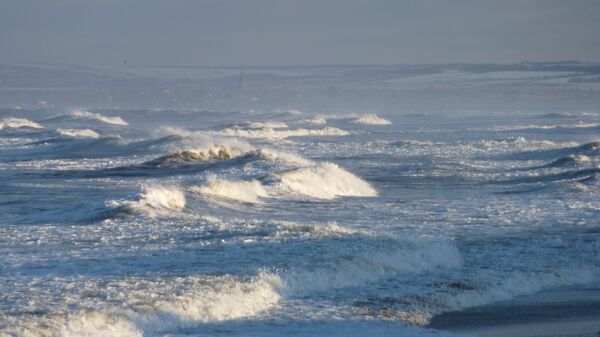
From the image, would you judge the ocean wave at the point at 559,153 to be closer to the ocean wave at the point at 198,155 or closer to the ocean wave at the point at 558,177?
the ocean wave at the point at 558,177

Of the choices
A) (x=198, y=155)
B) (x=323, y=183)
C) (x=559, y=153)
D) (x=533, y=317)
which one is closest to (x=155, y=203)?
(x=323, y=183)

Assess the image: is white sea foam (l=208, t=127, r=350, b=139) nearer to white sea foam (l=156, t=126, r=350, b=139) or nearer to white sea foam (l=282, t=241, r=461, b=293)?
white sea foam (l=156, t=126, r=350, b=139)

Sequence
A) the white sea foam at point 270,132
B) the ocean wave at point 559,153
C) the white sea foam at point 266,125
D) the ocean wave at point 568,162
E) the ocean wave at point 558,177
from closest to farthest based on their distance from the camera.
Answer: the ocean wave at point 558,177 → the ocean wave at point 568,162 → the ocean wave at point 559,153 → the white sea foam at point 270,132 → the white sea foam at point 266,125

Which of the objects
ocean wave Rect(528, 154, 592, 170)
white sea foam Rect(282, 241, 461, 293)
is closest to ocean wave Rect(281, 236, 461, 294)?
white sea foam Rect(282, 241, 461, 293)

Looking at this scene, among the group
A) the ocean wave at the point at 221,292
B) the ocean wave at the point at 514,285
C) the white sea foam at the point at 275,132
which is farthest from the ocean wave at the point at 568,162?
the white sea foam at the point at 275,132

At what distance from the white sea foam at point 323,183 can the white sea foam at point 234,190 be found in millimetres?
915

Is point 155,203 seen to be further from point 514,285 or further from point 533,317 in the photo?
point 533,317

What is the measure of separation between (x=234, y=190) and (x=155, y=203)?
409 cm

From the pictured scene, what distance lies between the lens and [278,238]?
45.6ft

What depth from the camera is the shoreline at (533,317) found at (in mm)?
9757

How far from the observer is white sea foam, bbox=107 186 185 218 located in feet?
54.2

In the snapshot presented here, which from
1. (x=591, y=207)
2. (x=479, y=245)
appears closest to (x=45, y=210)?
(x=479, y=245)

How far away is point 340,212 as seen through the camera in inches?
744

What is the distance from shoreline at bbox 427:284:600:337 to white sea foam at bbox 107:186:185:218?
7030 mm
